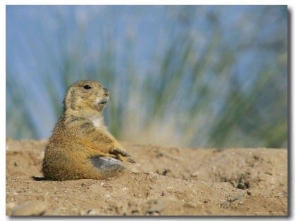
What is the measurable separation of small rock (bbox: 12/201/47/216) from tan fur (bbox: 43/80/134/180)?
924 millimetres

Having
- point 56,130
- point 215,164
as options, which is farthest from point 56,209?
point 215,164

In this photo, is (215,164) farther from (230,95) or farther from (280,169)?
(230,95)

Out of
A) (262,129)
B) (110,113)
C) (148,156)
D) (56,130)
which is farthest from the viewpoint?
(262,129)

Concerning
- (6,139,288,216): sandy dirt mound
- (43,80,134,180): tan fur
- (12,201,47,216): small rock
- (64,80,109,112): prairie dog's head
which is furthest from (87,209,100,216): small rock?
(64,80,109,112): prairie dog's head

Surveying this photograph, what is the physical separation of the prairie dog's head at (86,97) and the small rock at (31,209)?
145cm

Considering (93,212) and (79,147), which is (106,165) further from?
(93,212)

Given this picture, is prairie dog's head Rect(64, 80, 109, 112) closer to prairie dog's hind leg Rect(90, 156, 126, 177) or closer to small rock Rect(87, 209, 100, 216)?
prairie dog's hind leg Rect(90, 156, 126, 177)

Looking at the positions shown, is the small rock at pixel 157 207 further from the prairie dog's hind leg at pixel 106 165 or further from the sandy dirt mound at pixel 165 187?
the prairie dog's hind leg at pixel 106 165

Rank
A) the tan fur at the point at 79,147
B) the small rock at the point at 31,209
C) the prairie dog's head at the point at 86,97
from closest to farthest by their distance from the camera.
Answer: the small rock at the point at 31,209
the tan fur at the point at 79,147
the prairie dog's head at the point at 86,97

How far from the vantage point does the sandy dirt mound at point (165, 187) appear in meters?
4.34

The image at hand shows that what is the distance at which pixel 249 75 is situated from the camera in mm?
7805

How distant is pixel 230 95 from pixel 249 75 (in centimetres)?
34

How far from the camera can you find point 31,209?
13.9 ft

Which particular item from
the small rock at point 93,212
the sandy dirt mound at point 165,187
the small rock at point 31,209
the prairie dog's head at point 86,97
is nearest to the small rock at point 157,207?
the sandy dirt mound at point 165,187
